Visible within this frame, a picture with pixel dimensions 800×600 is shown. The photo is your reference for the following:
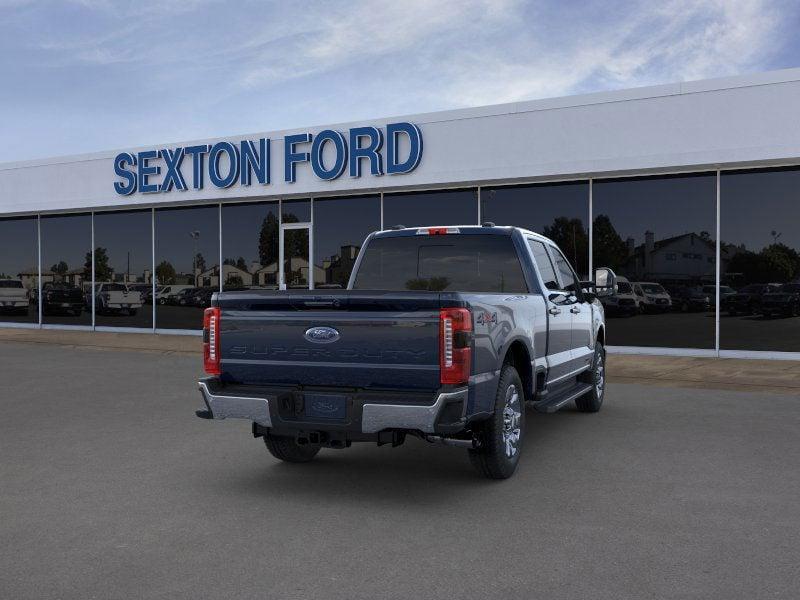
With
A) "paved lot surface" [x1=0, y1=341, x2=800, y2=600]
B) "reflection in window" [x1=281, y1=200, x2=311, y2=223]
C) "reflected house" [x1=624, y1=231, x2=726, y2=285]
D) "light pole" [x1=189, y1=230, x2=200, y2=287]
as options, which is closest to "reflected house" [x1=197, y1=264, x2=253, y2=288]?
"light pole" [x1=189, y1=230, x2=200, y2=287]

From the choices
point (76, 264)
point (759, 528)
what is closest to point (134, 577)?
point (759, 528)

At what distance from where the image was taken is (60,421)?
8602 millimetres

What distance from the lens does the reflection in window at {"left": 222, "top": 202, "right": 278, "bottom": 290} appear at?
2053 centimetres

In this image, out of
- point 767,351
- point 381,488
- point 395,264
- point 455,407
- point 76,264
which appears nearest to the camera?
point 455,407

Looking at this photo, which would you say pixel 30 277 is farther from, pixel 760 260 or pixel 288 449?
pixel 288 449

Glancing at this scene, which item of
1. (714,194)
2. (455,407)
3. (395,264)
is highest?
(714,194)

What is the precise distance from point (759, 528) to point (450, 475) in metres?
2.25

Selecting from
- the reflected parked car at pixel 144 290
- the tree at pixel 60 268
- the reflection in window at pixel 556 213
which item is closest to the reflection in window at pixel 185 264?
the reflected parked car at pixel 144 290

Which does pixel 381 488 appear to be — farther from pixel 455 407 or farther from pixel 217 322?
pixel 217 322

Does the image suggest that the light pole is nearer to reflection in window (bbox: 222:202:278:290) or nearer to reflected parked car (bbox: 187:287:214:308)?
reflected parked car (bbox: 187:287:214:308)

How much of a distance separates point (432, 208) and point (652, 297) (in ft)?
17.0

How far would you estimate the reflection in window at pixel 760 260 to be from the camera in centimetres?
1471

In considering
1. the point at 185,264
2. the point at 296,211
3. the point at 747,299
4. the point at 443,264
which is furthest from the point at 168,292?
the point at 443,264

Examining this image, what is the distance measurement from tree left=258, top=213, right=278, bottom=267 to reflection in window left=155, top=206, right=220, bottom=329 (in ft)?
4.58
